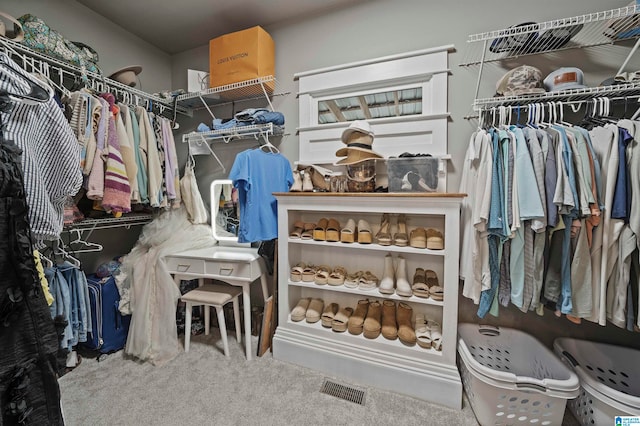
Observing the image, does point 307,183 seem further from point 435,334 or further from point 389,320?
point 435,334

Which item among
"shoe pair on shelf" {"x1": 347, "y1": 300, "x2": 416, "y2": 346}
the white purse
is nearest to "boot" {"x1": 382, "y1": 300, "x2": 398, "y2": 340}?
"shoe pair on shelf" {"x1": 347, "y1": 300, "x2": 416, "y2": 346}

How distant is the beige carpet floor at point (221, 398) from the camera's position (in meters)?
1.23

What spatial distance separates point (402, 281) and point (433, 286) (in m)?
0.18

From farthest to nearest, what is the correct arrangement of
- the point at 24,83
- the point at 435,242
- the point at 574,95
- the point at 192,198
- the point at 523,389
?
1. the point at 192,198
2. the point at 435,242
3. the point at 574,95
4. the point at 523,389
5. the point at 24,83

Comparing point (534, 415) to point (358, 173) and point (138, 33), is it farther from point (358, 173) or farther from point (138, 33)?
point (138, 33)

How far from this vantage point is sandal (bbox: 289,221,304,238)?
1.72 m

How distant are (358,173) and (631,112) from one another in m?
1.54

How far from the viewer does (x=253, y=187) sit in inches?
64.3

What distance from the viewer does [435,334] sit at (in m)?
1.44

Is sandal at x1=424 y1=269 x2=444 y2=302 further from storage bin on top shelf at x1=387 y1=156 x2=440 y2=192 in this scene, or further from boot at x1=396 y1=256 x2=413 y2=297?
storage bin on top shelf at x1=387 y1=156 x2=440 y2=192

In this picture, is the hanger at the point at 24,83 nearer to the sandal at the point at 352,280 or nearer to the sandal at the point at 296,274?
the sandal at the point at 296,274

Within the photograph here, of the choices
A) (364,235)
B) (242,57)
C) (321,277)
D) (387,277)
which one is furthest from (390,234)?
(242,57)

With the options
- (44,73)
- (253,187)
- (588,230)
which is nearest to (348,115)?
(253,187)

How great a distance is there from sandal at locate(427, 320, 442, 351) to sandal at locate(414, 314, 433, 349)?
17 millimetres
